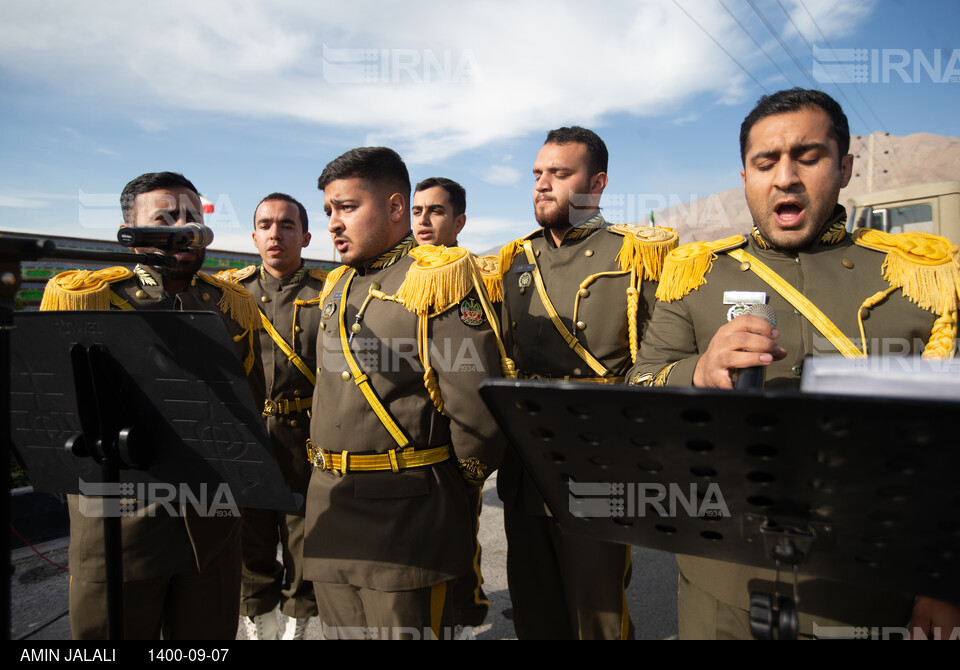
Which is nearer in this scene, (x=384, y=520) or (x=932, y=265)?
(x=932, y=265)

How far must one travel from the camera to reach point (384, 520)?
224 centimetres

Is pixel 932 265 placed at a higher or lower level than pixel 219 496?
higher

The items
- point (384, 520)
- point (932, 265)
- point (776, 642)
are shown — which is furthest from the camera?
point (384, 520)

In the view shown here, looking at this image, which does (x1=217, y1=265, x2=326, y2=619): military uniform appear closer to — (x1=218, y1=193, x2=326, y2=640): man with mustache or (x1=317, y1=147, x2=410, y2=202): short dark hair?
(x1=218, y1=193, x2=326, y2=640): man with mustache

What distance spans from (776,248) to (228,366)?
1.80m

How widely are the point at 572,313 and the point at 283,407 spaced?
6.90 feet

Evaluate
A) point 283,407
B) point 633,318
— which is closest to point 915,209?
point 633,318

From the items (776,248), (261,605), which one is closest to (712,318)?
(776,248)

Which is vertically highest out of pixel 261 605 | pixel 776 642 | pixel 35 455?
pixel 35 455

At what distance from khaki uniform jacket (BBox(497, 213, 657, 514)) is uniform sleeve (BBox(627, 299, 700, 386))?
0.94 m

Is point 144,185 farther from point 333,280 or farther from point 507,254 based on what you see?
point 507,254

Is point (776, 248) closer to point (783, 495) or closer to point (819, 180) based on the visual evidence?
point (819, 180)

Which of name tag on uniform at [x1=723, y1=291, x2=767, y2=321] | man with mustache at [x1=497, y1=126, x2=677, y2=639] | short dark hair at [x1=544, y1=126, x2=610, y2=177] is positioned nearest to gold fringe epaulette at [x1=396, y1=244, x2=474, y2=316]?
man with mustache at [x1=497, y1=126, x2=677, y2=639]

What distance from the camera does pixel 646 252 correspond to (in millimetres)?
2996
